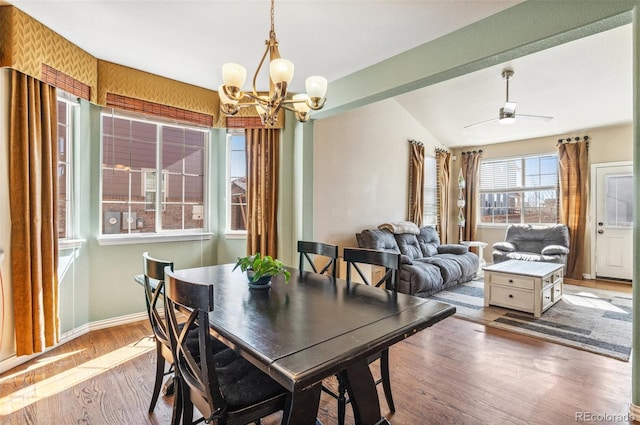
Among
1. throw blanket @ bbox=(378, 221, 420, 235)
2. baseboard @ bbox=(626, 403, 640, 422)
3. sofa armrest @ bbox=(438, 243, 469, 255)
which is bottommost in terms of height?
baseboard @ bbox=(626, 403, 640, 422)

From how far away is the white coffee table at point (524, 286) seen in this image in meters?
3.54

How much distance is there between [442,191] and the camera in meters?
6.84

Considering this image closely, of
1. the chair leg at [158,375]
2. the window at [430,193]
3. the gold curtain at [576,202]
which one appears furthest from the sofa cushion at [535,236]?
the chair leg at [158,375]

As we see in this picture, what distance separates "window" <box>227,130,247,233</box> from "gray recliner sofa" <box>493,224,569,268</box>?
14.9 feet

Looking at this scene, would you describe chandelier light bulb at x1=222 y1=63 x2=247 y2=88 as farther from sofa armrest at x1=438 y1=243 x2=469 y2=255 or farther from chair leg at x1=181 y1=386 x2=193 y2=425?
sofa armrest at x1=438 y1=243 x2=469 y2=255

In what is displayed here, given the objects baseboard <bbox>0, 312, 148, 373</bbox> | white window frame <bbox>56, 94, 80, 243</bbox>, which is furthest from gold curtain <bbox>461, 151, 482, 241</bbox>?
white window frame <bbox>56, 94, 80, 243</bbox>

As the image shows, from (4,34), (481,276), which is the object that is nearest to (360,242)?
(481,276)

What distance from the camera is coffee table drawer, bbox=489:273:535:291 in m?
3.58

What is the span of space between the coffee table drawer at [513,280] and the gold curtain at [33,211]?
4485 mm

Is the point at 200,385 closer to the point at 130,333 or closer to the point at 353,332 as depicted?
the point at 353,332

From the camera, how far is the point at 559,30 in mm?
1985

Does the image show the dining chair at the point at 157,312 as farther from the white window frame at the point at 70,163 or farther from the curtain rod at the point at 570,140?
the curtain rod at the point at 570,140

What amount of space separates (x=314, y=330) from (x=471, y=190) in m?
6.72

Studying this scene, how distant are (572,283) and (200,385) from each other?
618 cm
